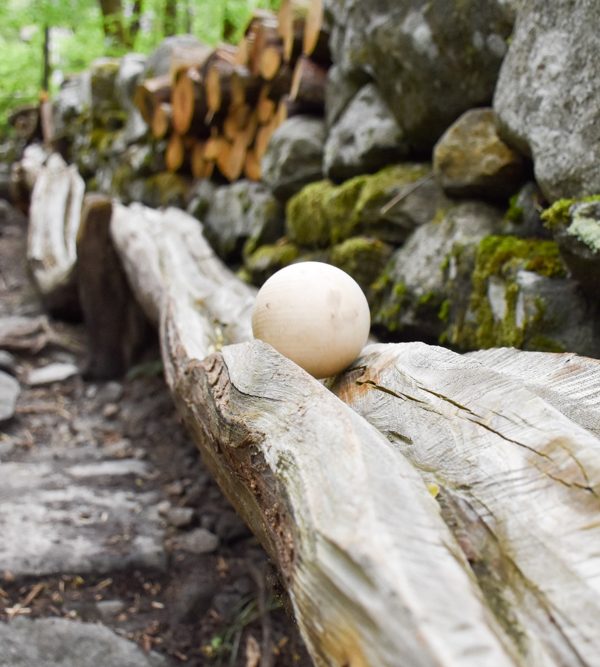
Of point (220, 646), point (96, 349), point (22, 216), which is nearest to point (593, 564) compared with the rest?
point (220, 646)

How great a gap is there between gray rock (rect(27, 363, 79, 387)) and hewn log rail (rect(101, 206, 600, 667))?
3.45 m

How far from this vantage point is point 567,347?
2.01 meters

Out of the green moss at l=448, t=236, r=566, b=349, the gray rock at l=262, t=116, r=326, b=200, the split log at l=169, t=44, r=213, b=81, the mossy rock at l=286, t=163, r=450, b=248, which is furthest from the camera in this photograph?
the split log at l=169, t=44, r=213, b=81

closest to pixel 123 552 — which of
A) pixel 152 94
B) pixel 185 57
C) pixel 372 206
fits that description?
pixel 372 206

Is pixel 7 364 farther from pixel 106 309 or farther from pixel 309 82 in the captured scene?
pixel 309 82

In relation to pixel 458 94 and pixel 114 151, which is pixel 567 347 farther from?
pixel 114 151

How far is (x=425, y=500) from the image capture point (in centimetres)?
104

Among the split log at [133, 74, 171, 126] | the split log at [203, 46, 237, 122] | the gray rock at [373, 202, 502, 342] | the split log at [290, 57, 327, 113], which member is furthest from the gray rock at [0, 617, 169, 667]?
the split log at [133, 74, 171, 126]

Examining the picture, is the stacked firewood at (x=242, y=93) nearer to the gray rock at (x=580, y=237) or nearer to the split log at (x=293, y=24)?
the split log at (x=293, y=24)

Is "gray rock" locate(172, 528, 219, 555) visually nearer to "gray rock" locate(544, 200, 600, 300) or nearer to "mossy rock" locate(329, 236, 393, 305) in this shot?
"mossy rock" locate(329, 236, 393, 305)

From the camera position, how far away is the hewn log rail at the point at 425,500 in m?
0.82

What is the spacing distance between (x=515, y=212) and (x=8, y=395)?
3.49 meters

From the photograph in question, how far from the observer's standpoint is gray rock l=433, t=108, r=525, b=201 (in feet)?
8.10

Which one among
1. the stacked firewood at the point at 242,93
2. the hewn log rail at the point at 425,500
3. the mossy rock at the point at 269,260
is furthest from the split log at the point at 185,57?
the hewn log rail at the point at 425,500
